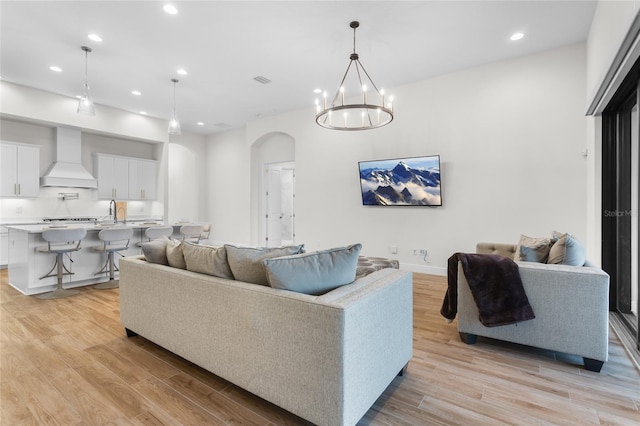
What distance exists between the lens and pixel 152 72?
484cm

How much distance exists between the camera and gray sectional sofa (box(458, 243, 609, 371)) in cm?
207

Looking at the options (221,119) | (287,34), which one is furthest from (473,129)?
(221,119)

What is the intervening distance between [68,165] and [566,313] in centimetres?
809

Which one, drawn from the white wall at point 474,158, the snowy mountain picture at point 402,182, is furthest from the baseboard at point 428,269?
the snowy mountain picture at point 402,182

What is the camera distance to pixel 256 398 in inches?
72.8

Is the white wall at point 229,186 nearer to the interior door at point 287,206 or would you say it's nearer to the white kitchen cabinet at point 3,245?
the interior door at point 287,206

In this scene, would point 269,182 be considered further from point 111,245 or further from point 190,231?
point 111,245

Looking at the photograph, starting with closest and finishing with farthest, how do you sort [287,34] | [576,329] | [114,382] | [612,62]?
[114,382] → [576,329] → [612,62] → [287,34]

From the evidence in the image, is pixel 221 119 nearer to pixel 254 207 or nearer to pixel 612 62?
pixel 254 207

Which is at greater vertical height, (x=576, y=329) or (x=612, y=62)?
(x=612, y=62)

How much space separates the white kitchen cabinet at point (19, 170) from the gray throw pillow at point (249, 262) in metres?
6.15

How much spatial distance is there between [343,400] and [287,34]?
384 centimetres

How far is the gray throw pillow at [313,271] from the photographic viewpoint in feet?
5.42

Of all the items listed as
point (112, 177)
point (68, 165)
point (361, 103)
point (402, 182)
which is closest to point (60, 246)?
point (68, 165)
